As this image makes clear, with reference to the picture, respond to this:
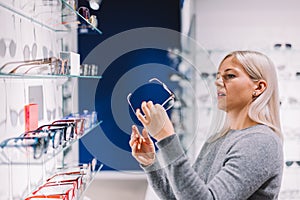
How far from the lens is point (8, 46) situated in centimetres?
105

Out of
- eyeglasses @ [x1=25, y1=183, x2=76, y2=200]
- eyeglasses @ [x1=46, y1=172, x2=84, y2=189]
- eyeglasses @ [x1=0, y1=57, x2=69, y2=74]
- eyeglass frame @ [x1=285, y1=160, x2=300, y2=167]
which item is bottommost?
eyeglass frame @ [x1=285, y1=160, x2=300, y2=167]

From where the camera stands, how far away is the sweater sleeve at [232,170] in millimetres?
760

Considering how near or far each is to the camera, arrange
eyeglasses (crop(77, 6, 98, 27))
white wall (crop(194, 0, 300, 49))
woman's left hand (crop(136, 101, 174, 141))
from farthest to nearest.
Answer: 1. white wall (crop(194, 0, 300, 49))
2. eyeglasses (crop(77, 6, 98, 27))
3. woman's left hand (crop(136, 101, 174, 141))

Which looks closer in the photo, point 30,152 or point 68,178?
point 30,152

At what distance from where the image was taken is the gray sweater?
2.50 ft

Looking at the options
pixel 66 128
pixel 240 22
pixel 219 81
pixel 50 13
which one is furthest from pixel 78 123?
pixel 240 22

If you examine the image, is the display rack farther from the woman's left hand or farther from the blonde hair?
the blonde hair

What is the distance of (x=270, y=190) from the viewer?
839 millimetres

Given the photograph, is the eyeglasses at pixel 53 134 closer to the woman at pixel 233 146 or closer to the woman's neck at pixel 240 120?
the woman at pixel 233 146

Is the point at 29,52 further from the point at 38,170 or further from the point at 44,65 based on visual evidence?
the point at 38,170

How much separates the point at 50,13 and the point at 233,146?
3.02 feet

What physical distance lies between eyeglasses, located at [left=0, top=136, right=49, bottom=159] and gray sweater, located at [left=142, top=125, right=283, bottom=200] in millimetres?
309

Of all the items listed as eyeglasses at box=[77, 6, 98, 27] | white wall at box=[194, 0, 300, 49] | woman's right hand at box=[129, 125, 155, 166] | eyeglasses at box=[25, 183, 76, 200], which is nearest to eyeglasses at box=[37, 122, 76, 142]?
eyeglasses at box=[25, 183, 76, 200]

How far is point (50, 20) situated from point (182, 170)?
968 mm
